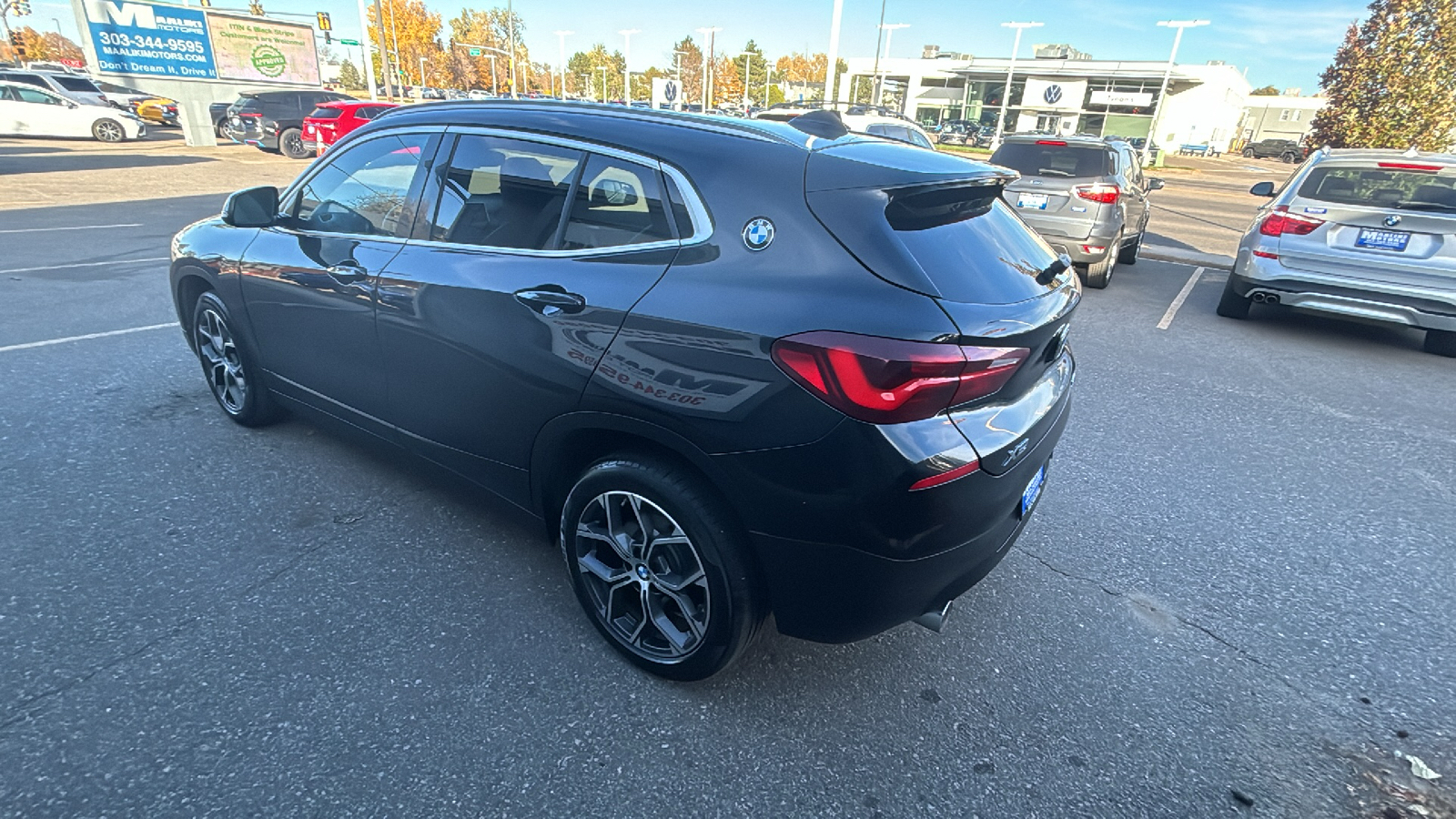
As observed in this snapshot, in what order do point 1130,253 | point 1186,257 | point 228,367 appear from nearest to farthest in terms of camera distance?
point 228,367
point 1130,253
point 1186,257

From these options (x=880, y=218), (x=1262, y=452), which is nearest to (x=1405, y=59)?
(x=1262, y=452)

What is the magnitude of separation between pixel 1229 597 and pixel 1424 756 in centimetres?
80

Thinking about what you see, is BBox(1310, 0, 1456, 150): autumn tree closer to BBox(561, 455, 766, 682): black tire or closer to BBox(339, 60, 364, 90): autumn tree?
BBox(561, 455, 766, 682): black tire

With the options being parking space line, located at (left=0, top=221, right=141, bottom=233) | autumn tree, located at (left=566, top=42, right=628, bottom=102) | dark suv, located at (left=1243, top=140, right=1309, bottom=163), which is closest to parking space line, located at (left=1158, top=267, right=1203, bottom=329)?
parking space line, located at (left=0, top=221, right=141, bottom=233)

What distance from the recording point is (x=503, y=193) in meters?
2.62

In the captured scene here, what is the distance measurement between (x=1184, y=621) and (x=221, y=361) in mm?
4860

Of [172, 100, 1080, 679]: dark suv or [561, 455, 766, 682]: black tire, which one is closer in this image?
[172, 100, 1080, 679]: dark suv

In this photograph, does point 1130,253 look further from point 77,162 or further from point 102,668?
point 77,162

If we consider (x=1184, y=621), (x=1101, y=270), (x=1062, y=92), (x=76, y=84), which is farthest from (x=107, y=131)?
(x=1062, y=92)

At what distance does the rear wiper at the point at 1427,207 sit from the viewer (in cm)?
588

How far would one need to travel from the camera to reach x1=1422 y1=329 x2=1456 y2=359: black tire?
20.9 ft

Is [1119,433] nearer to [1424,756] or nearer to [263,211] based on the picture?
[1424,756]

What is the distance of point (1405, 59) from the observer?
15.4 meters

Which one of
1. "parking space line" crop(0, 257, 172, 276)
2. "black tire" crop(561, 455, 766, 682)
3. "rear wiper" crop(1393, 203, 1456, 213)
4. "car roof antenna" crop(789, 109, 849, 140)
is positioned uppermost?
"car roof antenna" crop(789, 109, 849, 140)
